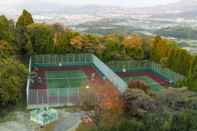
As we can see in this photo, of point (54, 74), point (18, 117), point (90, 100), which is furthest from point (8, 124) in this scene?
point (54, 74)

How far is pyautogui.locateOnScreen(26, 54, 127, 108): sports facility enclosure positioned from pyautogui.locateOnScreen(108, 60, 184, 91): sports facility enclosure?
6.46ft

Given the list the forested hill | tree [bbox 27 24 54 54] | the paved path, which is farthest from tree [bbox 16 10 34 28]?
the paved path

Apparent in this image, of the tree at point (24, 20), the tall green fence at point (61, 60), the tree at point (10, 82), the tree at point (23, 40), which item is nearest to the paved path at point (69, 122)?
the tree at point (10, 82)

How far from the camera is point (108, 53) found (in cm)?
3531

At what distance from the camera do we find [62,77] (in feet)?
99.8

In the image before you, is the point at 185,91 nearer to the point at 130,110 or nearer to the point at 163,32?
the point at 130,110

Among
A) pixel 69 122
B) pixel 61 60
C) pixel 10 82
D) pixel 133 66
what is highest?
pixel 10 82

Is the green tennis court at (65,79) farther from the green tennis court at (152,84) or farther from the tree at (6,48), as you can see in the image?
the tree at (6,48)

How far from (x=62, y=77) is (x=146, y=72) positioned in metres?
6.99

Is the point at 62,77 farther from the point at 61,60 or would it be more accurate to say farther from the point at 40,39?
the point at 40,39

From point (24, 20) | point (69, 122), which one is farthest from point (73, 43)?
point (69, 122)

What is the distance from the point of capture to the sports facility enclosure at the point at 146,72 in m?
28.5

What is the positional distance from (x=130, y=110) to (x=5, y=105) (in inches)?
328

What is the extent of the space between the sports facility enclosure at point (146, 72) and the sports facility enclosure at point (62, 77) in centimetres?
197
